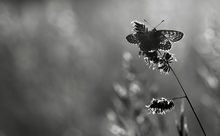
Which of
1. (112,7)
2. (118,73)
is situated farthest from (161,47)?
(112,7)

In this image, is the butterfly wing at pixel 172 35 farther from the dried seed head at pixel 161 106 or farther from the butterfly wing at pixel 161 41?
the dried seed head at pixel 161 106

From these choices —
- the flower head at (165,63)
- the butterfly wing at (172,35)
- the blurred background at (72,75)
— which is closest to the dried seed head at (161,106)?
the flower head at (165,63)

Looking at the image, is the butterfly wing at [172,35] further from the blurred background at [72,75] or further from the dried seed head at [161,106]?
the blurred background at [72,75]

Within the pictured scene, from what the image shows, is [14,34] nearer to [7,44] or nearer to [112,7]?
[7,44]

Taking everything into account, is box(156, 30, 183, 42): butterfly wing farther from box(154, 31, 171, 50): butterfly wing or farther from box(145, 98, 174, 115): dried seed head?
box(145, 98, 174, 115): dried seed head

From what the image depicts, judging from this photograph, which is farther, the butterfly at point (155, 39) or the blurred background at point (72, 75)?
the blurred background at point (72, 75)

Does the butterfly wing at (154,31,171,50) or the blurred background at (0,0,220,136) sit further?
the blurred background at (0,0,220,136)

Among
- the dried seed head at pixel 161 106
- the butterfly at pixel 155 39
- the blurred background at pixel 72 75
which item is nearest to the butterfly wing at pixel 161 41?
the butterfly at pixel 155 39

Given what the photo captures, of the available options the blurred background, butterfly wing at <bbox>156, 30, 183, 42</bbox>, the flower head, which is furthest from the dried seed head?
the blurred background

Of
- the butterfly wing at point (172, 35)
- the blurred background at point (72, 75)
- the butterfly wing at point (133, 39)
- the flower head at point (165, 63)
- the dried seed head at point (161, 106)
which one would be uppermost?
the blurred background at point (72, 75)

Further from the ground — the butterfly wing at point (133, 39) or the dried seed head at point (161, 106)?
the butterfly wing at point (133, 39)

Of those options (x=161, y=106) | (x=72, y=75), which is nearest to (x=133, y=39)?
(x=161, y=106)
